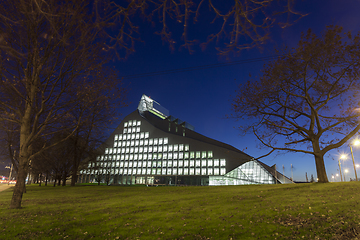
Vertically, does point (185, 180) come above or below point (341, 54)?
below

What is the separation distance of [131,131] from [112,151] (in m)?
13.7

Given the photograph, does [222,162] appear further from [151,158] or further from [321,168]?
[321,168]

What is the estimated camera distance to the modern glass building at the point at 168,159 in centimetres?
6923

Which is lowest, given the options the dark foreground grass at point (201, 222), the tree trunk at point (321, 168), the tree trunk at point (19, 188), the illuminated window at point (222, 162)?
the dark foreground grass at point (201, 222)

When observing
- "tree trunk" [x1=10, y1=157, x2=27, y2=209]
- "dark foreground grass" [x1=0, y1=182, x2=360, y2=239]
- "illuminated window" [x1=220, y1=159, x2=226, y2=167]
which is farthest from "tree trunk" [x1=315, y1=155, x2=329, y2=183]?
"illuminated window" [x1=220, y1=159, x2=226, y2=167]

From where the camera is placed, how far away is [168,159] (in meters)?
91.7

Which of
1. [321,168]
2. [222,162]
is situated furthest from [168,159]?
[321,168]

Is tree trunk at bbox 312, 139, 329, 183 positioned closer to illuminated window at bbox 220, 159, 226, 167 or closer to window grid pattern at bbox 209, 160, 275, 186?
window grid pattern at bbox 209, 160, 275, 186

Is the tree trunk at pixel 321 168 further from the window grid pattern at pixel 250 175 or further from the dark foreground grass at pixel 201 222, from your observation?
the window grid pattern at pixel 250 175

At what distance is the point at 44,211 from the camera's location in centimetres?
1292

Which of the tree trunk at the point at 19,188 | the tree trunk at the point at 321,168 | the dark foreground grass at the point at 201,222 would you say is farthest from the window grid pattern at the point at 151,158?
the tree trunk at the point at 19,188

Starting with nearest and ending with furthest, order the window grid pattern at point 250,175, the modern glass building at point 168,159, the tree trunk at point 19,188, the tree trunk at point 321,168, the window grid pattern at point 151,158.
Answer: the tree trunk at point 19,188 → the tree trunk at point 321,168 → the window grid pattern at point 250,175 → the modern glass building at point 168,159 → the window grid pattern at point 151,158

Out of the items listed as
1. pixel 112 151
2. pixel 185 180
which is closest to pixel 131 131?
pixel 112 151

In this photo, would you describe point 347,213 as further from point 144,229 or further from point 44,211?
point 44,211
